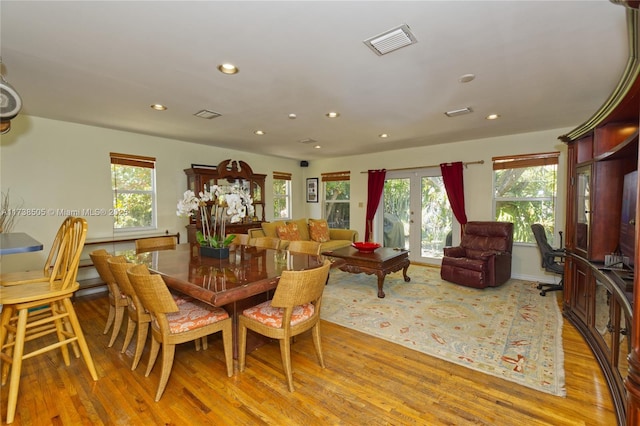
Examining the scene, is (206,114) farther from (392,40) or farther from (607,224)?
(607,224)

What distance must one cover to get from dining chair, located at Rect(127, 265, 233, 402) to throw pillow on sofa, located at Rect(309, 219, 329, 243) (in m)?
3.73

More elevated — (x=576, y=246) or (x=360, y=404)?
(x=576, y=246)

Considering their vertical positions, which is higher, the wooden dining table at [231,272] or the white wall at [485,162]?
the white wall at [485,162]

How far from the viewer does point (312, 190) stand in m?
7.55

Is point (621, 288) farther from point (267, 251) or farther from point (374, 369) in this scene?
point (267, 251)

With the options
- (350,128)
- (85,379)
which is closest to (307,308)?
(85,379)

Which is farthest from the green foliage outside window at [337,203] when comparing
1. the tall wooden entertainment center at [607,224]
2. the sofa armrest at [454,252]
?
the tall wooden entertainment center at [607,224]

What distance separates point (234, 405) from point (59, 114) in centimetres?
402

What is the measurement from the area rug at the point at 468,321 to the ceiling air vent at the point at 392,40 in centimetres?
244

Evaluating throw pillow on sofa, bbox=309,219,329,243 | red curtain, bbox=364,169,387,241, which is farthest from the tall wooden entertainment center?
throw pillow on sofa, bbox=309,219,329,243

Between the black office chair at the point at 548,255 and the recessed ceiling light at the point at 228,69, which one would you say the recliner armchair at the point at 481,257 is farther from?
the recessed ceiling light at the point at 228,69

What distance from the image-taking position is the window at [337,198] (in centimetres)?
702

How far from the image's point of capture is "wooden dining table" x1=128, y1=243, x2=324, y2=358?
1.76 metres

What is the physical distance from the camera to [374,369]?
225 centimetres
